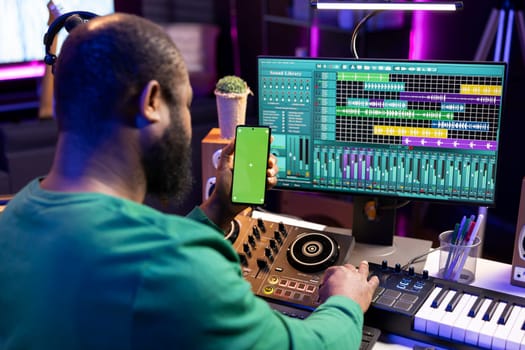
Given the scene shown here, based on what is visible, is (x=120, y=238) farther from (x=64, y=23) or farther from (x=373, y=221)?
(x=373, y=221)

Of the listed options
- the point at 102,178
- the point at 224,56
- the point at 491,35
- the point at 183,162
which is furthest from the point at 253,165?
the point at 224,56

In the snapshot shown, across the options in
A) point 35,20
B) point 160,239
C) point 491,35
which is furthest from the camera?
point 35,20

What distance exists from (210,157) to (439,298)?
0.81 meters

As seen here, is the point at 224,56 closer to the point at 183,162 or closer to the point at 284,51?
the point at 284,51

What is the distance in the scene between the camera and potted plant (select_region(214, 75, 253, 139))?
6.09 feet

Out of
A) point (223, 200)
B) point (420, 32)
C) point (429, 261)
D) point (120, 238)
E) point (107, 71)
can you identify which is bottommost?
point (429, 261)

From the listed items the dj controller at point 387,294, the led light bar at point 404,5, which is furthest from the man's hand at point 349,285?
the led light bar at point 404,5

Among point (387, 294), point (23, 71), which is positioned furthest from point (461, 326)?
point (23, 71)

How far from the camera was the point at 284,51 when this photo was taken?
13.8ft

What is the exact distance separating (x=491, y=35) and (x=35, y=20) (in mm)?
2493

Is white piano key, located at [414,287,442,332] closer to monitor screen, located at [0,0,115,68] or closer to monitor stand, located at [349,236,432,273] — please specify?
monitor stand, located at [349,236,432,273]

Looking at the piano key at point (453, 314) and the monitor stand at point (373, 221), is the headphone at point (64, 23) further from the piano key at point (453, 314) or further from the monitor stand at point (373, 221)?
the piano key at point (453, 314)

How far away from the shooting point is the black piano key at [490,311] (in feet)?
4.31

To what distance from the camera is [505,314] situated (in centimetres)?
132
